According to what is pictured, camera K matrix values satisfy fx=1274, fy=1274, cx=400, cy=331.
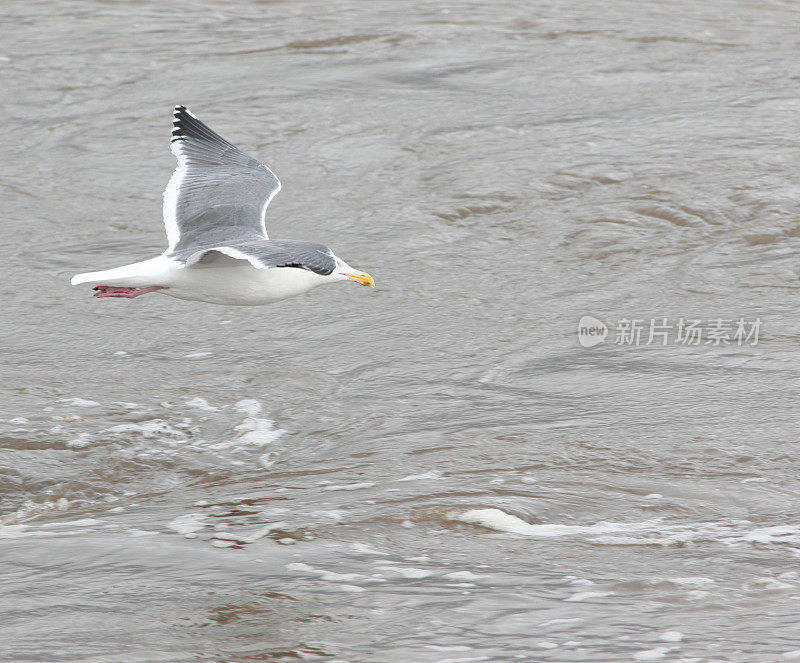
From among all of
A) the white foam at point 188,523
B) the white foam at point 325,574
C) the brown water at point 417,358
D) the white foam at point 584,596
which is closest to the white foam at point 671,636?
the brown water at point 417,358

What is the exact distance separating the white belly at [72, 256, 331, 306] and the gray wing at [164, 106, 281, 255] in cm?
16

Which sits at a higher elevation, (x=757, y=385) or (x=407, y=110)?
(x=407, y=110)

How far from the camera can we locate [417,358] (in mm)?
8031

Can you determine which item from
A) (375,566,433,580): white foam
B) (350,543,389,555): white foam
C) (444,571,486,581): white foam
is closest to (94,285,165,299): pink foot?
(350,543,389,555): white foam

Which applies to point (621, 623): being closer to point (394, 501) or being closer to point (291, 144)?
point (394, 501)

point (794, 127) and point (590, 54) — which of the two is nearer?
point (794, 127)

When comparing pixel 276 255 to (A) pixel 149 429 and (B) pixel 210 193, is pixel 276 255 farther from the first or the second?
(B) pixel 210 193

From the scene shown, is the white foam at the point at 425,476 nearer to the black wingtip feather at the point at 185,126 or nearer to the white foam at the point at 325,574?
the white foam at the point at 325,574

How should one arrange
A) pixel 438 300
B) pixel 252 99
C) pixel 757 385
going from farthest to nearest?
pixel 252 99
pixel 438 300
pixel 757 385

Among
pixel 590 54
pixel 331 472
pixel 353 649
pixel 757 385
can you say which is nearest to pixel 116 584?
pixel 353 649

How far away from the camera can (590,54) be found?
1403cm

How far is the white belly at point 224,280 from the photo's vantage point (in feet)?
21.4

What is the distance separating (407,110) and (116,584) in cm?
809

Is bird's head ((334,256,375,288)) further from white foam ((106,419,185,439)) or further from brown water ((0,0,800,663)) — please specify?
white foam ((106,419,185,439))
